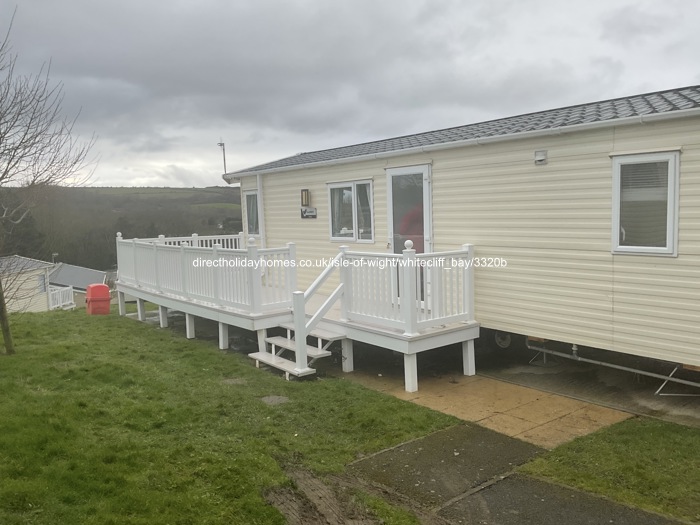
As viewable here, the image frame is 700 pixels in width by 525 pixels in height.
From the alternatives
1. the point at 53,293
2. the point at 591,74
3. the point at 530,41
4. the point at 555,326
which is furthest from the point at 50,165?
the point at 53,293

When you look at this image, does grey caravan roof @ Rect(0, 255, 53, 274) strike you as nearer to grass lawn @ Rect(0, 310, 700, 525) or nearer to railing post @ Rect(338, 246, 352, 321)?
grass lawn @ Rect(0, 310, 700, 525)

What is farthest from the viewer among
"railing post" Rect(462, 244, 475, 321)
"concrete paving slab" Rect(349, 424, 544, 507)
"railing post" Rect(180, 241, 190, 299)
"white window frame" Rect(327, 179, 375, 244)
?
"railing post" Rect(180, 241, 190, 299)

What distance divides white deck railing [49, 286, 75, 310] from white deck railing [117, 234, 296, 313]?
17.0 m

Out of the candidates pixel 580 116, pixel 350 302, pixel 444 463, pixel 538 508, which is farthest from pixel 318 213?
pixel 538 508

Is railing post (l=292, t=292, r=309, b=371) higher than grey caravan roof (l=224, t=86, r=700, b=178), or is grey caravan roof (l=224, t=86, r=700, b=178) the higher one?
grey caravan roof (l=224, t=86, r=700, b=178)

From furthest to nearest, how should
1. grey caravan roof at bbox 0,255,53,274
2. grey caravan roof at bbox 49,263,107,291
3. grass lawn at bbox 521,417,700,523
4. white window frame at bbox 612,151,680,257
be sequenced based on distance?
1. grey caravan roof at bbox 49,263,107,291
2. grey caravan roof at bbox 0,255,53,274
3. white window frame at bbox 612,151,680,257
4. grass lawn at bbox 521,417,700,523

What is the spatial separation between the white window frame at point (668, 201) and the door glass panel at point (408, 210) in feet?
9.16

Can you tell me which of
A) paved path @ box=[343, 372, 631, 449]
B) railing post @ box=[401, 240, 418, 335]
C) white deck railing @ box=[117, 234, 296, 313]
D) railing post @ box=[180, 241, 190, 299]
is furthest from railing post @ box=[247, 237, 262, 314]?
railing post @ box=[401, 240, 418, 335]

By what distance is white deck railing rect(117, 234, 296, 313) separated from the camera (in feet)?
26.4

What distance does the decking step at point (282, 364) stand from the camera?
6.93m

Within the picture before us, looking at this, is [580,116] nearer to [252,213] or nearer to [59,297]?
[252,213]

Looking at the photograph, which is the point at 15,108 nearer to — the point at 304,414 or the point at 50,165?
the point at 50,165

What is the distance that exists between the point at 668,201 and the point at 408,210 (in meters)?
3.64

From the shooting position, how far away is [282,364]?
7262 mm
